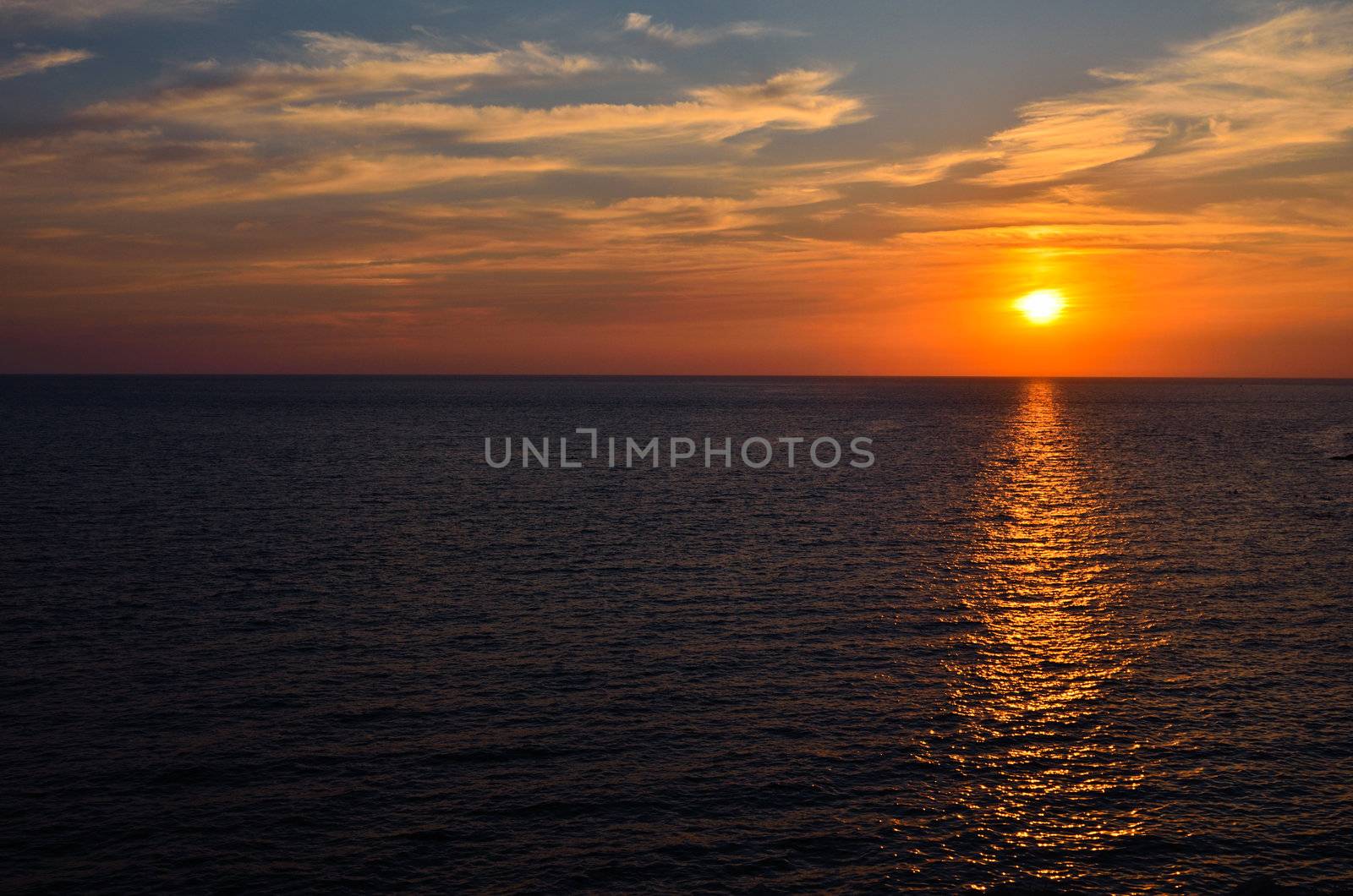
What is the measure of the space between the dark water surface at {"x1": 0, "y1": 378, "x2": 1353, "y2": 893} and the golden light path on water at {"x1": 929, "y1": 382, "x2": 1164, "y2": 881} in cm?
19

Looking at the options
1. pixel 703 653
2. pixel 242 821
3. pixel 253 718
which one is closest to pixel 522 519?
pixel 703 653

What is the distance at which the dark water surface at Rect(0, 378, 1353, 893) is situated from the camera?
91.2 feet

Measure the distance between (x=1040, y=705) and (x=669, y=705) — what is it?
47.1 feet

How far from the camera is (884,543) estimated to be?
7438 cm

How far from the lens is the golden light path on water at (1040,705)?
2914cm

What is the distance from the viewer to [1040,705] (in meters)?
39.2

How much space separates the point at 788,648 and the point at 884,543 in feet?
99.1
